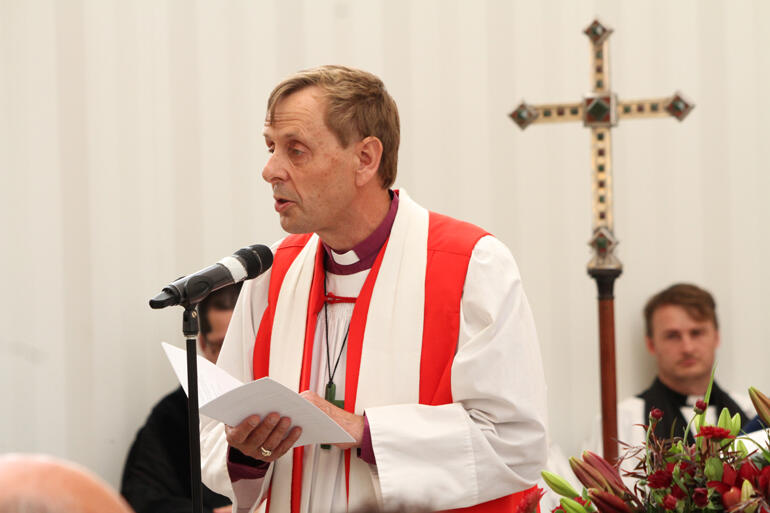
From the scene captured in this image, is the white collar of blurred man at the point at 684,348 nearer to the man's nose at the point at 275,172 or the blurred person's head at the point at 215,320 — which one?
the blurred person's head at the point at 215,320

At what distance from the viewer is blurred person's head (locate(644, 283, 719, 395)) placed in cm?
490

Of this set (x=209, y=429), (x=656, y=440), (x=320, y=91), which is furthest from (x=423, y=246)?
(x=656, y=440)

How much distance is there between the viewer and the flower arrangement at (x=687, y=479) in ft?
4.75

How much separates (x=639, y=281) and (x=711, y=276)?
380mm

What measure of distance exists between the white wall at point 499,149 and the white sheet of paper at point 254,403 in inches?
104

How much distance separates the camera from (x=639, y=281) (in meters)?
5.30

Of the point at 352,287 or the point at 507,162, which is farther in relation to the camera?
the point at 507,162

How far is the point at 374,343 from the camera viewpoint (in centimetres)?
264

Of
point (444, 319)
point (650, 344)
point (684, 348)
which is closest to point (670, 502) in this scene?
point (444, 319)

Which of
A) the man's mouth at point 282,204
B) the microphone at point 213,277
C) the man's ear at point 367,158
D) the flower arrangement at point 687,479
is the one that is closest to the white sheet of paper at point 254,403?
the microphone at point 213,277

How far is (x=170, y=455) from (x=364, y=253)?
7.87 ft

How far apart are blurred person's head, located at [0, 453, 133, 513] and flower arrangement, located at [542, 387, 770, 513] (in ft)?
2.93

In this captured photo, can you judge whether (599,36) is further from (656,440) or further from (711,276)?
(656,440)

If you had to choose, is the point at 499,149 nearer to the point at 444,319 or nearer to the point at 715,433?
the point at 444,319
